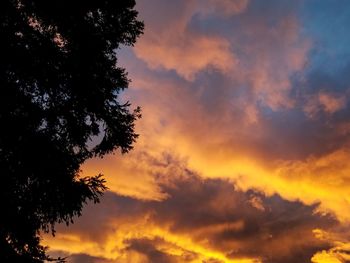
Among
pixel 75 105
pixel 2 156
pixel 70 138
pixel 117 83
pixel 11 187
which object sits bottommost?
pixel 11 187

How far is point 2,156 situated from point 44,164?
80 centimetres

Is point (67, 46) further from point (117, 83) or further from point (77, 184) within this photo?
point (77, 184)

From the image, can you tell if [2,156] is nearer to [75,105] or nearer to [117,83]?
[75,105]

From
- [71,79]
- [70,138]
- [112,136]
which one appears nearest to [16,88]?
[71,79]

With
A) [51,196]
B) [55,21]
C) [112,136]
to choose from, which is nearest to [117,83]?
[112,136]

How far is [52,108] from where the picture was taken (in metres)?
8.70

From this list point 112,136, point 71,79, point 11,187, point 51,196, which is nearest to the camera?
point 11,187

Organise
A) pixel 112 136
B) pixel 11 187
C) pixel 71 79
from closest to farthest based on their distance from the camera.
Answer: pixel 11 187, pixel 71 79, pixel 112 136

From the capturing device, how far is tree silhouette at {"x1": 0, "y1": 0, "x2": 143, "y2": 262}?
7.59 m

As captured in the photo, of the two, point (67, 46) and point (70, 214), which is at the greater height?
point (67, 46)

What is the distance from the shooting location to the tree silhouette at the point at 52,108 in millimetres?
7590

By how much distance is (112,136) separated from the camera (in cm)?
971

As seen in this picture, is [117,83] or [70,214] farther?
[117,83]

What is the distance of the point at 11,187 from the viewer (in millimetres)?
7387
